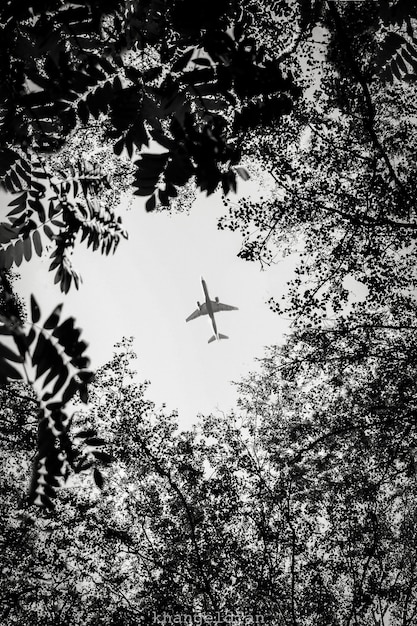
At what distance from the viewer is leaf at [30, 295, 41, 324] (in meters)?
1.56

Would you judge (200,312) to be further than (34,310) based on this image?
Yes

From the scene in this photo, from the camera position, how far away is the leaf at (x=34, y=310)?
156 centimetres

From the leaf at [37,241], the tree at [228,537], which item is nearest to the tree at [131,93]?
the leaf at [37,241]

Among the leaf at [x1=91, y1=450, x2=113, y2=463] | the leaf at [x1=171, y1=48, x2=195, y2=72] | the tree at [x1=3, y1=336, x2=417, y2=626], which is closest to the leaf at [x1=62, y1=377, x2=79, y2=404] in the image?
the leaf at [x1=91, y1=450, x2=113, y2=463]

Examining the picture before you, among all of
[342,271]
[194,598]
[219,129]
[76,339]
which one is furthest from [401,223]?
[194,598]

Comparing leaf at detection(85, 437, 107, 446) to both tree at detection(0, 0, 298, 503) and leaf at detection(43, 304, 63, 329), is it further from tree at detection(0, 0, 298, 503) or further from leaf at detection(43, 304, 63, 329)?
leaf at detection(43, 304, 63, 329)

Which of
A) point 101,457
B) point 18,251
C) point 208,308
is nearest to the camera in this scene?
point 101,457

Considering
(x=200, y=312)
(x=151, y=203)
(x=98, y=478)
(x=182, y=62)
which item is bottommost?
(x=98, y=478)

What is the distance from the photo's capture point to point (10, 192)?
294cm

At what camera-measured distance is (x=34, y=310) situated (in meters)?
1.58

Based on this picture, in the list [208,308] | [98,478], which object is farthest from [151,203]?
[208,308]

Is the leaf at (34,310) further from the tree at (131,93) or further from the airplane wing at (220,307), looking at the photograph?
the airplane wing at (220,307)

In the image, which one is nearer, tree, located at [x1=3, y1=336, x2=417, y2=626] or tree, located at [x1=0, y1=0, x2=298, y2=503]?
tree, located at [x1=0, y1=0, x2=298, y2=503]

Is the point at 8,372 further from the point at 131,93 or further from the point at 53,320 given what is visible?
the point at 131,93
